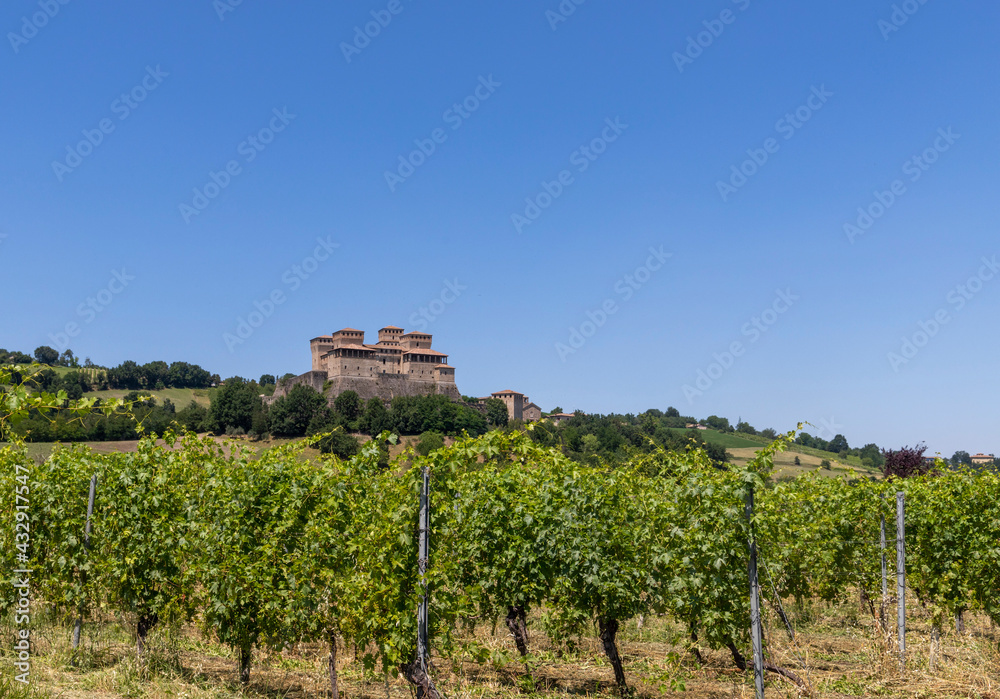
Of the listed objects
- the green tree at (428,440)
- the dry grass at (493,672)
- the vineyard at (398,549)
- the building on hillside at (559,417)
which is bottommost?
the dry grass at (493,672)

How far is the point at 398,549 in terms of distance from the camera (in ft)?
21.1

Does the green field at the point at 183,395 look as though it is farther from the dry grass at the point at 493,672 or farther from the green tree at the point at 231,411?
the dry grass at the point at 493,672

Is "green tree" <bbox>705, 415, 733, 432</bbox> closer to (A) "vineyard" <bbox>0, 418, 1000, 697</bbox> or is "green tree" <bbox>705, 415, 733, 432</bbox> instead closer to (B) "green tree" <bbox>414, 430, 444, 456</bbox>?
(B) "green tree" <bbox>414, 430, 444, 456</bbox>

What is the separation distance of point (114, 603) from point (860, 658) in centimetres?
938

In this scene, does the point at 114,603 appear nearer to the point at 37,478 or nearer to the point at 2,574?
the point at 2,574

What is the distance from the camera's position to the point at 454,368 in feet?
294

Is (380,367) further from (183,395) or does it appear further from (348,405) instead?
(183,395)

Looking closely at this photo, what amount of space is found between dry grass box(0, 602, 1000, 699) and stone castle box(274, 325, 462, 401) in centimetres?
7305

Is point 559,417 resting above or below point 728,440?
above

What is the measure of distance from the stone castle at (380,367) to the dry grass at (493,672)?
240 feet

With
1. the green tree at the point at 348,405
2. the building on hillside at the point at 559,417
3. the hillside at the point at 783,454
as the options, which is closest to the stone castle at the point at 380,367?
the green tree at the point at 348,405

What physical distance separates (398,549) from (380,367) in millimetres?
82470

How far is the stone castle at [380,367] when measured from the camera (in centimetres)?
8375

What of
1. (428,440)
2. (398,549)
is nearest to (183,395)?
(428,440)
